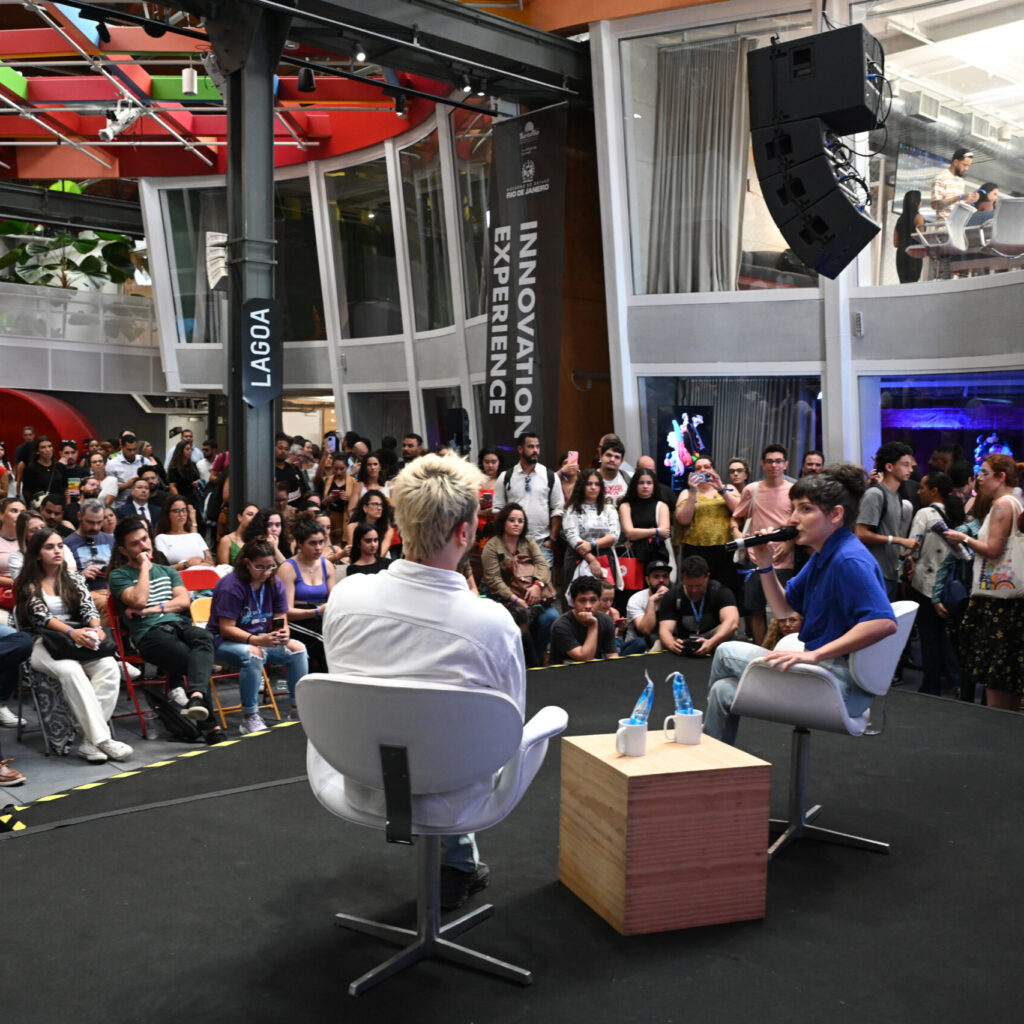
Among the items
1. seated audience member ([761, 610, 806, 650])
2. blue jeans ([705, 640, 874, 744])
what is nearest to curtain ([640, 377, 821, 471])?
seated audience member ([761, 610, 806, 650])

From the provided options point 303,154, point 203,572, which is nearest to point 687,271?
point 203,572

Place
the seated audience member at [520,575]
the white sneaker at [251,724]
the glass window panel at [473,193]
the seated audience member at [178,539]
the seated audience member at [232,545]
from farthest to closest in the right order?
the glass window panel at [473,193], the seated audience member at [232,545], the seated audience member at [178,539], the seated audience member at [520,575], the white sneaker at [251,724]

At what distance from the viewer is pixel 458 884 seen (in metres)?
3.16

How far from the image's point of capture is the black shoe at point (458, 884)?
3.13 metres

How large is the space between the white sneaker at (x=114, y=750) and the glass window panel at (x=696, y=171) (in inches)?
280

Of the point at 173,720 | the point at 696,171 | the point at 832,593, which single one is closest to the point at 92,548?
the point at 173,720

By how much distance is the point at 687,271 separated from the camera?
1058cm

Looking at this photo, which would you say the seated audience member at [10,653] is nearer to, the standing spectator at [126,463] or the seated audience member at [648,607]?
the seated audience member at [648,607]

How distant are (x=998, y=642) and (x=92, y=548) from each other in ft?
17.9

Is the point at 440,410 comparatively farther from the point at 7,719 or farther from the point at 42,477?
the point at 7,719

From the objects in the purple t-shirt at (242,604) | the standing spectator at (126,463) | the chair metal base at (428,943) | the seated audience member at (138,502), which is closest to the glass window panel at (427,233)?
the standing spectator at (126,463)

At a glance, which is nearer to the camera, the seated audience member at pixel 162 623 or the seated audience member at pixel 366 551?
the seated audience member at pixel 162 623

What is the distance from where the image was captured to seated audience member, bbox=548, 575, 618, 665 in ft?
21.9

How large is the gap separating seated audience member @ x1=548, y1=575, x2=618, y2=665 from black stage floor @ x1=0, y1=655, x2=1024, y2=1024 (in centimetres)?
231
